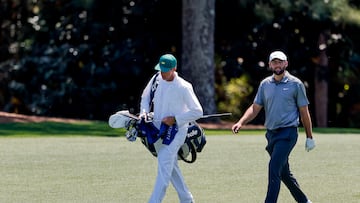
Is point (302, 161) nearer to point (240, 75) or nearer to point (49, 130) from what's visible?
point (49, 130)

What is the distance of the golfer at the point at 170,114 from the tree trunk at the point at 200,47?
18769mm

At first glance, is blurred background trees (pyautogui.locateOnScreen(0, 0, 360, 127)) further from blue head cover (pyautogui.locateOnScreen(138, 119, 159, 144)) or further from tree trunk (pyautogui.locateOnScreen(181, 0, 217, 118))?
blue head cover (pyautogui.locateOnScreen(138, 119, 159, 144))

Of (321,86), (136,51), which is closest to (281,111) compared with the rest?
(136,51)

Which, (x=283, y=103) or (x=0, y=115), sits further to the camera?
(x=0, y=115)

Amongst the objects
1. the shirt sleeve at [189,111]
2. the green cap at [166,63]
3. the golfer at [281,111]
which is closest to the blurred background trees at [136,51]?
the golfer at [281,111]

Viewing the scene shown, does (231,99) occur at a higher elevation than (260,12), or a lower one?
lower

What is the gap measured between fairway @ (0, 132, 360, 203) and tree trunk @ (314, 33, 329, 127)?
15.6 meters

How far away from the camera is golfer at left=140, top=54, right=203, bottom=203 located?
1155 centimetres

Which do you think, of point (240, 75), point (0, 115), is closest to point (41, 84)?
point (240, 75)

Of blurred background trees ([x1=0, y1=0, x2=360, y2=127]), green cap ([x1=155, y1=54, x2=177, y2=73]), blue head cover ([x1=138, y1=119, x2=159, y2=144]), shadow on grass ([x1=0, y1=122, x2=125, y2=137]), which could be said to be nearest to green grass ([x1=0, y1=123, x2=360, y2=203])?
shadow on grass ([x1=0, y1=122, x2=125, y2=137])

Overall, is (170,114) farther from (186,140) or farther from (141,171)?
(141,171)

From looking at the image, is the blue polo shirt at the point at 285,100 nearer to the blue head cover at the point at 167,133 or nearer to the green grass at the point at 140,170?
the blue head cover at the point at 167,133

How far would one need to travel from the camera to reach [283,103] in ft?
38.9

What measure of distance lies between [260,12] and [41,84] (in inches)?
356
